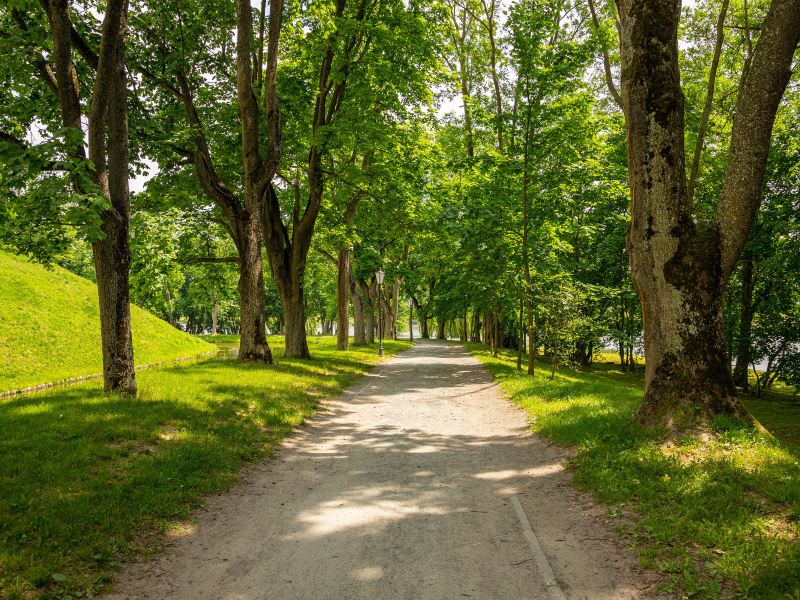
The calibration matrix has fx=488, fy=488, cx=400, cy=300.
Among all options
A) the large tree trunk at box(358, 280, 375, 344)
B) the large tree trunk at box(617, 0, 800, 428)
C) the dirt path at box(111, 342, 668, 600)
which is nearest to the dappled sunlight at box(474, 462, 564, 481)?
the dirt path at box(111, 342, 668, 600)

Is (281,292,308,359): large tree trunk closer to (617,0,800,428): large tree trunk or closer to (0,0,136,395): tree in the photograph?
(0,0,136,395): tree

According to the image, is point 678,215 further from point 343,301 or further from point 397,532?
point 343,301

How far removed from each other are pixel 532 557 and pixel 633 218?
17.1 feet

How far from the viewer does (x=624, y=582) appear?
152 inches

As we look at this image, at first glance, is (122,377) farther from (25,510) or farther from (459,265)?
(459,265)

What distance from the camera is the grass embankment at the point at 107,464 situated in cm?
394

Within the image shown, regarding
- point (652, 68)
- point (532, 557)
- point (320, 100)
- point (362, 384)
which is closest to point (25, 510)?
point (532, 557)

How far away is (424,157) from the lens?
1841 centimetres

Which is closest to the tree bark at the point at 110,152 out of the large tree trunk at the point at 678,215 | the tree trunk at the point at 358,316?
the large tree trunk at the point at 678,215

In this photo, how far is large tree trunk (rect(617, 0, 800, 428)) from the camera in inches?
256

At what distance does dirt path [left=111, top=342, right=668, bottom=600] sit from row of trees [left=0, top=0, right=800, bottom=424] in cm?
268

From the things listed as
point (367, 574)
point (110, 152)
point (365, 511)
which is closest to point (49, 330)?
point (110, 152)

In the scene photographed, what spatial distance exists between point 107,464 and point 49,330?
18.1 m

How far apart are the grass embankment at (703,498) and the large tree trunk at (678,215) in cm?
59
